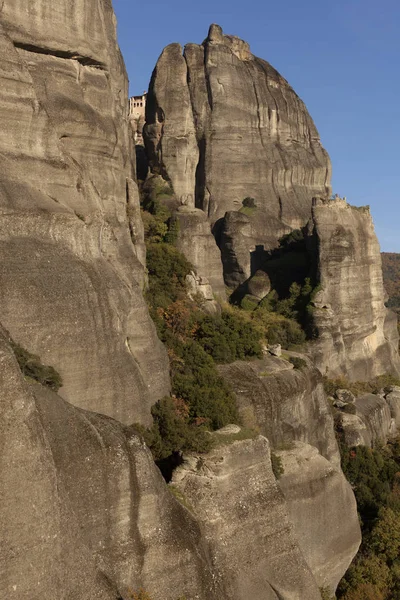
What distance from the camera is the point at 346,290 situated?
37.2 meters

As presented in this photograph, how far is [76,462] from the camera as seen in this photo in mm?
12148

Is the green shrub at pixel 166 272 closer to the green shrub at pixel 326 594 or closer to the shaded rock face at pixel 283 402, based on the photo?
the shaded rock face at pixel 283 402

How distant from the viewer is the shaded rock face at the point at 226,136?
42906mm

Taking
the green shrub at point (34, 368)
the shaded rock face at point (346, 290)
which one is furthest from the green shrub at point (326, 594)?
the shaded rock face at point (346, 290)

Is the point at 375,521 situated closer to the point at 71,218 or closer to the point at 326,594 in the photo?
the point at 326,594

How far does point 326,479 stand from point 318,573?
2.80 m

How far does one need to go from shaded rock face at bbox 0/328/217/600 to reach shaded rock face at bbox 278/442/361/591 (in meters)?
6.29

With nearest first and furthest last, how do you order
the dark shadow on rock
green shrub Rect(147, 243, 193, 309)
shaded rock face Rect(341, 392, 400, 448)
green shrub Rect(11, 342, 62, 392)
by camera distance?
green shrub Rect(11, 342, 62, 392), the dark shadow on rock, green shrub Rect(147, 243, 193, 309), shaded rock face Rect(341, 392, 400, 448)

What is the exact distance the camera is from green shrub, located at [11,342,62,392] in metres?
14.9

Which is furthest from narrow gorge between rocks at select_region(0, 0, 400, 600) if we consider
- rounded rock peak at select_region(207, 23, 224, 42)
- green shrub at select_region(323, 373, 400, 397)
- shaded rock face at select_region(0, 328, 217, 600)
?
rounded rock peak at select_region(207, 23, 224, 42)

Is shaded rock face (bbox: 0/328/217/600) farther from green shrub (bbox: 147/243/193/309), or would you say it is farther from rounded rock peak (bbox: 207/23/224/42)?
rounded rock peak (bbox: 207/23/224/42)

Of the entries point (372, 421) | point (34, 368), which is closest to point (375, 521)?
point (372, 421)

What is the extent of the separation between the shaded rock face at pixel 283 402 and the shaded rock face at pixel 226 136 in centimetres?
1644

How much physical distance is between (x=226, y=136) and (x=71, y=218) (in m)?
29.4
